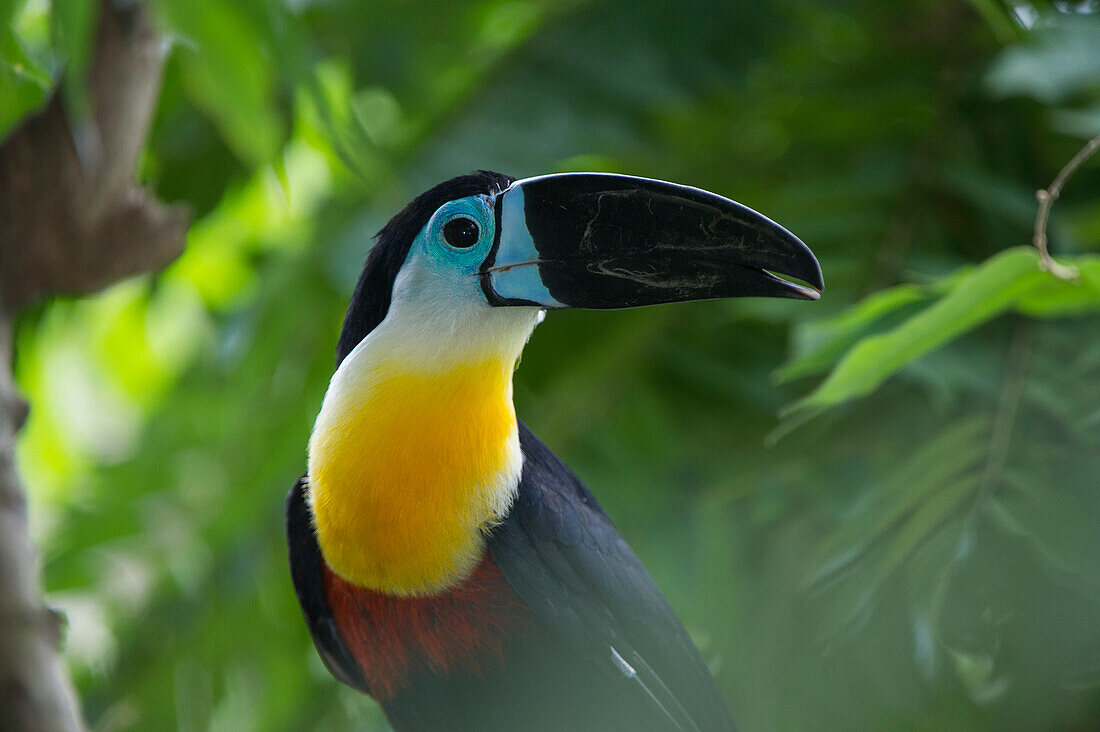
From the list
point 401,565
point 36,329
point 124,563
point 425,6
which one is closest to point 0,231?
point 36,329

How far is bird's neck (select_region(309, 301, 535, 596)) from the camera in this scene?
37.2 inches

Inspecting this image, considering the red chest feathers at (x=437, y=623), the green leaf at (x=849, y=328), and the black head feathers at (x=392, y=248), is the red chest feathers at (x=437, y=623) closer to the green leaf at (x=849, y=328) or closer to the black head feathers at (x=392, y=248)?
the black head feathers at (x=392, y=248)

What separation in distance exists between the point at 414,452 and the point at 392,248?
0.71 ft

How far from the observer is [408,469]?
3.10 ft

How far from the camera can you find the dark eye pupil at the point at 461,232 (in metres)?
1.00

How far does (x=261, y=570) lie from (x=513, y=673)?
1.33 metres

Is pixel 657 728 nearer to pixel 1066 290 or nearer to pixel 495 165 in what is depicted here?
pixel 1066 290

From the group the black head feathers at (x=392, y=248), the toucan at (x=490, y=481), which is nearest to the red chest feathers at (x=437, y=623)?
the toucan at (x=490, y=481)

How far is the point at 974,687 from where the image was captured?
1.83 m

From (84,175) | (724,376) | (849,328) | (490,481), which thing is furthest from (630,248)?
(724,376)

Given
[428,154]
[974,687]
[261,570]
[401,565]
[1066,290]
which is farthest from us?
[261,570]

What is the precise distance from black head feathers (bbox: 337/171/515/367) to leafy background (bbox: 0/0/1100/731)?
1.31ft

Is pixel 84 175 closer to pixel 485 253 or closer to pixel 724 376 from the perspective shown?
pixel 485 253

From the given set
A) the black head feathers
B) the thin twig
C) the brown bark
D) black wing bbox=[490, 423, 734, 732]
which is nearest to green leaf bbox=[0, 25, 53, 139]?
the brown bark
